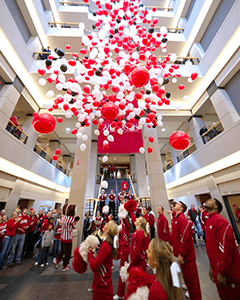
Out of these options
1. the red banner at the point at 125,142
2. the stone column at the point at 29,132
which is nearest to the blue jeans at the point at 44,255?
the red banner at the point at 125,142

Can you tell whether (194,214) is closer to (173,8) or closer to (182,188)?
(182,188)

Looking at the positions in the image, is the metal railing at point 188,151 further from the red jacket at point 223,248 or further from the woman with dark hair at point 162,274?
the woman with dark hair at point 162,274

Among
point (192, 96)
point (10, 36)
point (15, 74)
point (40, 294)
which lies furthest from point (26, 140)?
point (192, 96)

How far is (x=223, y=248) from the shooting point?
2010 millimetres

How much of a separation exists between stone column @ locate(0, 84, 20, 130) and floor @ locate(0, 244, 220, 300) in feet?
19.8

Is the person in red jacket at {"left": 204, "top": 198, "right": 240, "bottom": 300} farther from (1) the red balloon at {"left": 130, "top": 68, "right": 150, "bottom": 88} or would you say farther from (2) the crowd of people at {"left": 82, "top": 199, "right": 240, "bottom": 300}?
(1) the red balloon at {"left": 130, "top": 68, "right": 150, "bottom": 88}

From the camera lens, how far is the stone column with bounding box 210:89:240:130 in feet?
23.9

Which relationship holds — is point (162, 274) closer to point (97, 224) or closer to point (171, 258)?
point (171, 258)

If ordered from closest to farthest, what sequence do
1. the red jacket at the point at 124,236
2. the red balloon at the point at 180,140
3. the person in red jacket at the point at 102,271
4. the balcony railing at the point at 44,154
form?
the person in red jacket at the point at 102,271 < the red jacket at the point at 124,236 < the red balloon at the point at 180,140 < the balcony railing at the point at 44,154

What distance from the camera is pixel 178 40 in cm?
1066

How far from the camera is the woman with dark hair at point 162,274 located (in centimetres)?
111

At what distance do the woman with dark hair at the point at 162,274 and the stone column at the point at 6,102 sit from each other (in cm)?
829

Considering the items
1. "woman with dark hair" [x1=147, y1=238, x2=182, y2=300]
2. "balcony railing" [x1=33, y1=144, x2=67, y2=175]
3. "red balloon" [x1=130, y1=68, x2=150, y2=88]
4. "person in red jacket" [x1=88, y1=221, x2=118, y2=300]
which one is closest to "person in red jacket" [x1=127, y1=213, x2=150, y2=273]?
"person in red jacket" [x1=88, y1=221, x2=118, y2=300]

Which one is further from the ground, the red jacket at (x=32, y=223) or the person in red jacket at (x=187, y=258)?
the red jacket at (x=32, y=223)
